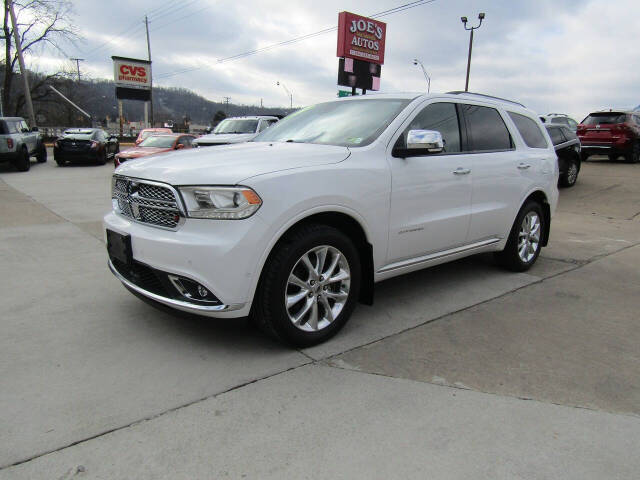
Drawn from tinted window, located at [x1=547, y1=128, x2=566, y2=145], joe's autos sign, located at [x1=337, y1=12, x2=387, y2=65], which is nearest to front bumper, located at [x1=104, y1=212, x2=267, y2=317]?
tinted window, located at [x1=547, y1=128, x2=566, y2=145]

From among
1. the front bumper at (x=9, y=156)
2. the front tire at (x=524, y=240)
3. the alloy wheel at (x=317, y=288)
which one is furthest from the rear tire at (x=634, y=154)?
the front bumper at (x=9, y=156)

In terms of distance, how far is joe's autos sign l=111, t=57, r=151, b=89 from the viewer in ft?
119

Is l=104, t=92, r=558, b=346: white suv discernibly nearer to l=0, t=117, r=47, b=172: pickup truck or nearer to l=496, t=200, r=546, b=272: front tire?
l=496, t=200, r=546, b=272: front tire

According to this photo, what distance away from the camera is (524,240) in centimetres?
511

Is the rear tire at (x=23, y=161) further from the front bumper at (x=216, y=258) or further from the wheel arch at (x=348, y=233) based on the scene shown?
the wheel arch at (x=348, y=233)

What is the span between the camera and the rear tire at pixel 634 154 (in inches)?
621

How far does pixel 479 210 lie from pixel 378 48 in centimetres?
2100

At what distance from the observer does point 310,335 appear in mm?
3180

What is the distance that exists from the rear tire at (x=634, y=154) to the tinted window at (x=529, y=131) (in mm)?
13149

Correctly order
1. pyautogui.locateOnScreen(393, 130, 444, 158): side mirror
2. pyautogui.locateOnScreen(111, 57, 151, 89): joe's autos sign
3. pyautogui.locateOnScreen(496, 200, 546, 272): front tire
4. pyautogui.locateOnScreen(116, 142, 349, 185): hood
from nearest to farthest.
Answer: pyautogui.locateOnScreen(116, 142, 349, 185): hood → pyautogui.locateOnScreen(393, 130, 444, 158): side mirror → pyautogui.locateOnScreen(496, 200, 546, 272): front tire → pyautogui.locateOnScreen(111, 57, 151, 89): joe's autos sign

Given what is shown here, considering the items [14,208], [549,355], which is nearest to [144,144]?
[14,208]

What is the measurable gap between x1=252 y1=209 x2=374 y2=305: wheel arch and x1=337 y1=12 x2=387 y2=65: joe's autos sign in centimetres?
2006

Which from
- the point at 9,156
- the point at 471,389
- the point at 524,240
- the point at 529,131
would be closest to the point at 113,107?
the point at 9,156

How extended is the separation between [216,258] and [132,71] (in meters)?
39.5
